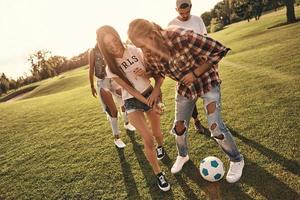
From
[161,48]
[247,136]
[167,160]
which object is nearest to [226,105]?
[247,136]

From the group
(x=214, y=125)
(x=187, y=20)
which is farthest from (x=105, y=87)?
(x=214, y=125)

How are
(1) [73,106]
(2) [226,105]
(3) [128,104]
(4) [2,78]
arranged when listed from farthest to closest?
(4) [2,78], (1) [73,106], (2) [226,105], (3) [128,104]

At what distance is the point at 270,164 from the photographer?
185 inches

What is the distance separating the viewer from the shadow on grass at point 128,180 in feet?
15.9

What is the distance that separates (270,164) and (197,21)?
320 cm

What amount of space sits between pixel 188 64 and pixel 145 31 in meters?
0.72

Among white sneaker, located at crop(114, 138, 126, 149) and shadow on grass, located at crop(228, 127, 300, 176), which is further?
white sneaker, located at crop(114, 138, 126, 149)

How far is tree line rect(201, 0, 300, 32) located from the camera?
25125 millimetres

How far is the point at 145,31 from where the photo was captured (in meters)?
3.77

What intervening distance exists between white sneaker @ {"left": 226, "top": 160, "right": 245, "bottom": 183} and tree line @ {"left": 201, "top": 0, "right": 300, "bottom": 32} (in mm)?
23635

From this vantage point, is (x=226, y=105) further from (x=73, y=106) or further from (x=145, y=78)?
(x=73, y=106)

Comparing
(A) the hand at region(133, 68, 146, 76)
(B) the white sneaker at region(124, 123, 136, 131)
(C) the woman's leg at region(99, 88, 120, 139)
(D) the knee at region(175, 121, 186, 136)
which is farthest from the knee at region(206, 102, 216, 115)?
(B) the white sneaker at region(124, 123, 136, 131)

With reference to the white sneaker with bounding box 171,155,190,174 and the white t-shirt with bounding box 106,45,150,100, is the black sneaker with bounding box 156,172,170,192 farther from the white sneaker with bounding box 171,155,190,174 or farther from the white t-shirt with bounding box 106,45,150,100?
the white t-shirt with bounding box 106,45,150,100

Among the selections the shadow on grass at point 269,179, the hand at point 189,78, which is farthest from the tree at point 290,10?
the hand at point 189,78
